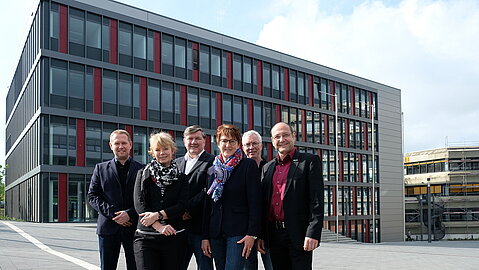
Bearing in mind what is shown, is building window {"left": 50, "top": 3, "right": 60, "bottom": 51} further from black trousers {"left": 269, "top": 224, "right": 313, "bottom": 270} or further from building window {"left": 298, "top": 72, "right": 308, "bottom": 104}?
black trousers {"left": 269, "top": 224, "right": 313, "bottom": 270}

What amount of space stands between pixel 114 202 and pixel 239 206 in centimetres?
155

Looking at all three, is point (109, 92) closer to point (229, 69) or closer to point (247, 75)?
point (229, 69)

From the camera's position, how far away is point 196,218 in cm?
560

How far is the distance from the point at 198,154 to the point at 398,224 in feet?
171

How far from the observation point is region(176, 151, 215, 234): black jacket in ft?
17.7

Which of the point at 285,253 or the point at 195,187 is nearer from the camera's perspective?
the point at 285,253

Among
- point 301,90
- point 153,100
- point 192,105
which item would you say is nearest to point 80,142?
point 153,100

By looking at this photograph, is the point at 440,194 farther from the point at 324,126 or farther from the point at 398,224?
the point at 324,126

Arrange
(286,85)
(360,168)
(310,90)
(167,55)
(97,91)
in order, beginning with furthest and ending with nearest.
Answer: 1. (360,168)
2. (310,90)
3. (286,85)
4. (167,55)
5. (97,91)

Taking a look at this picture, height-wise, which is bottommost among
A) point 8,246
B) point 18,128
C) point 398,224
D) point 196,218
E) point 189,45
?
point 398,224

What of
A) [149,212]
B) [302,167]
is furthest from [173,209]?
[302,167]

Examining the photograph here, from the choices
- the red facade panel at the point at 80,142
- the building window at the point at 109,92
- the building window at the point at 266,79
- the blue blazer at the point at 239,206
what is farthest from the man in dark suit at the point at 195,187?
the building window at the point at 266,79

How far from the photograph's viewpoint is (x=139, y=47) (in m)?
35.6

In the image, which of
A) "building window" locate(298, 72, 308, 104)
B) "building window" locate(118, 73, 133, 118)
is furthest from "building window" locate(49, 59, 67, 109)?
"building window" locate(298, 72, 308, 104)
